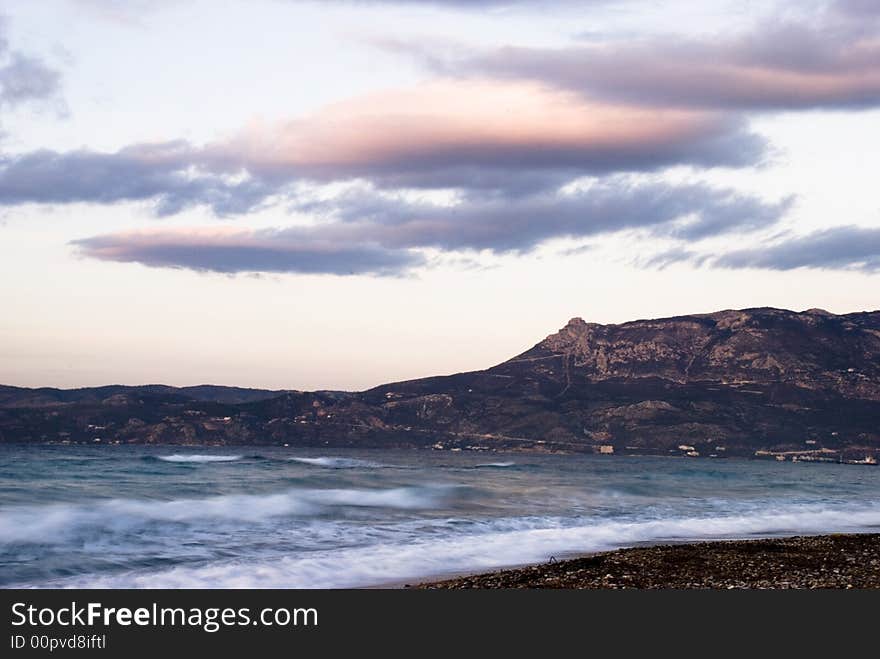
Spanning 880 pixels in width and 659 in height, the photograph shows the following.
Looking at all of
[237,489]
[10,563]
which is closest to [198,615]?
[10,563]

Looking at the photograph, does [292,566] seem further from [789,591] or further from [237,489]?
[237,489]

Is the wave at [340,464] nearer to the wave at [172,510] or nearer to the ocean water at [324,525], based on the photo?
the ocean water at [324,525]

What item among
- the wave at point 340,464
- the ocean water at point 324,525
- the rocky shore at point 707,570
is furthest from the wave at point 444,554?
the wave at point 340,464

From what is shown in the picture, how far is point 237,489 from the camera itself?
164 feet

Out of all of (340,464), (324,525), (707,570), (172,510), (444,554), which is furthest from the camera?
(340,464)

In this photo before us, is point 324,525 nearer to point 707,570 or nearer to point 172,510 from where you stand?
point 172,510

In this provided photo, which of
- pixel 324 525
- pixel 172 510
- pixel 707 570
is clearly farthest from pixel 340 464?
pixel 707 570

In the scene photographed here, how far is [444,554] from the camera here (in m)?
26.7

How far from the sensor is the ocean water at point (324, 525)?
2367cm

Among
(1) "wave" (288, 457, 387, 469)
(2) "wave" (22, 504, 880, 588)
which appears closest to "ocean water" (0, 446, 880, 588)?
(2) "wave" (22, 504, 880, 588)

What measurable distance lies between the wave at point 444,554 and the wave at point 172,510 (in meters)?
7.77

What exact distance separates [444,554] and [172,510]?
1546 centimetres

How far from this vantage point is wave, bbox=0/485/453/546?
30.5 meters

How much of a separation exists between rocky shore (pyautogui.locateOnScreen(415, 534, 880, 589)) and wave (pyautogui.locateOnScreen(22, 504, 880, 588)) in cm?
313
